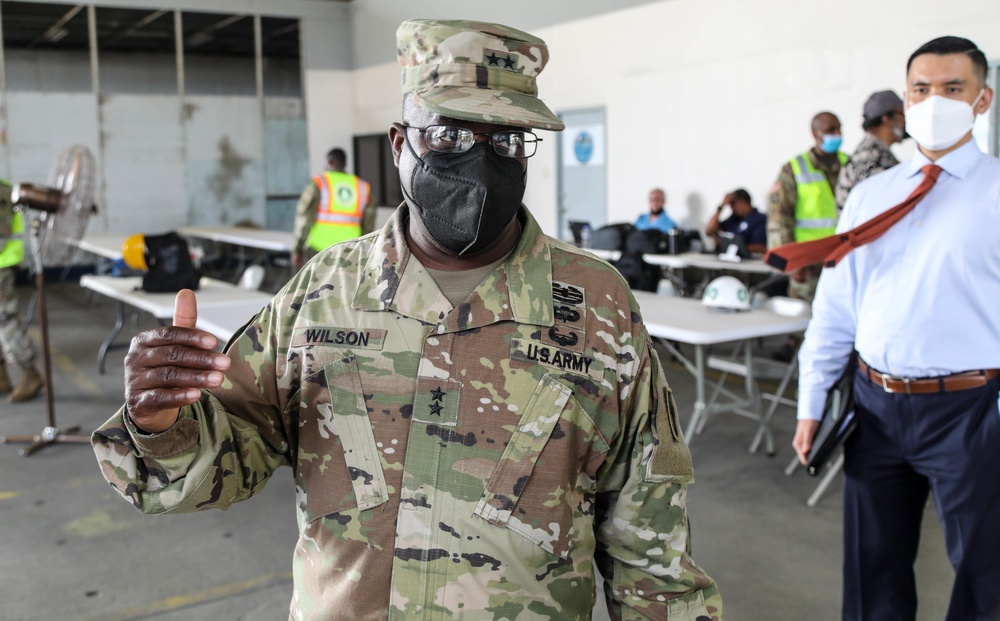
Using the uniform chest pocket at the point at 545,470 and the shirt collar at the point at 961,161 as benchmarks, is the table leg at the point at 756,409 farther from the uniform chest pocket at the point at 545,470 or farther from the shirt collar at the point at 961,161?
the uniform chest pocket at the point at 545,470

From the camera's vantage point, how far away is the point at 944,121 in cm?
210

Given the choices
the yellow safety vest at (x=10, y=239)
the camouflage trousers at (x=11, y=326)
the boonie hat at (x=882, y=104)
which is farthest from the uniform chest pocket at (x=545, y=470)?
the camouflage trousers at (x=11, y=326)

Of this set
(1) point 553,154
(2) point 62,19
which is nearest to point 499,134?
(1) point 553,154

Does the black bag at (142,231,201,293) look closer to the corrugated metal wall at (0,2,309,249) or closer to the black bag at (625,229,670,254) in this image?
the black bag at (625,229,670,254)

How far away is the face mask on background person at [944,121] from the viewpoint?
2096mm

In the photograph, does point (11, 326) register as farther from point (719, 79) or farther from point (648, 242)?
point (719, 79)

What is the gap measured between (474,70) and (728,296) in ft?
11.1

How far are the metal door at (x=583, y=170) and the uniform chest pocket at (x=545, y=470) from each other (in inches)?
350

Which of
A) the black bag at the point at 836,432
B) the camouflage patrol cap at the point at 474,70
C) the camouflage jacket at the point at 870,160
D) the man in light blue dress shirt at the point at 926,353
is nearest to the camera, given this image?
the camouflage patrol cap at the point at 474,70

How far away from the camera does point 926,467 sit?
2084 mm

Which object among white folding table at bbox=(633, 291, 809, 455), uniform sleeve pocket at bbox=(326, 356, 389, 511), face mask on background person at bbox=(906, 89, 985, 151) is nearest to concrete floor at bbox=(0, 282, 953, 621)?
white folding table at bbox=(633, 291, 809, 455)

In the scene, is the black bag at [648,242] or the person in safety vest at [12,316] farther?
the black bag at [648,242]

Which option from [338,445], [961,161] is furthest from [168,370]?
[961,161]

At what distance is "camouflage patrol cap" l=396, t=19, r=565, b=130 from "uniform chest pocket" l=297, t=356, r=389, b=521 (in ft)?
1.40
